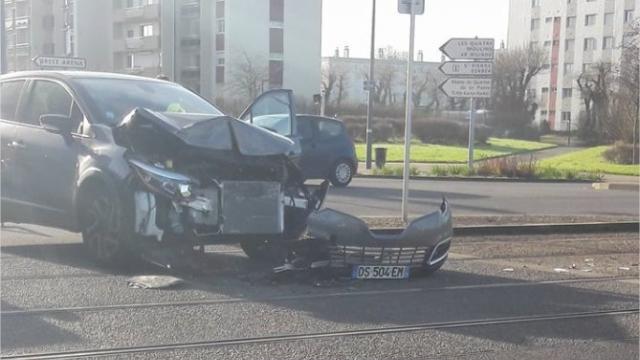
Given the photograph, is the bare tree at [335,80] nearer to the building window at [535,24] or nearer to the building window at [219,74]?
the building window at [219,74]

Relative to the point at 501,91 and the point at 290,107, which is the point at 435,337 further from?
the point at 501,91

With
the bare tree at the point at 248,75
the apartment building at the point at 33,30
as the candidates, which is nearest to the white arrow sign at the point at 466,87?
the bare tree at the point at 248,75

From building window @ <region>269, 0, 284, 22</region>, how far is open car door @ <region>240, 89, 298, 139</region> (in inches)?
1638

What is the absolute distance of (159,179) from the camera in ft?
22.0

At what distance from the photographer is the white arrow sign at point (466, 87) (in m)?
18.5

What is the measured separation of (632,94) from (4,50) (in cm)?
2576

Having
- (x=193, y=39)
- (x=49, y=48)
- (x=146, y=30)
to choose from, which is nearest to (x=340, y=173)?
(x=193, y=39)

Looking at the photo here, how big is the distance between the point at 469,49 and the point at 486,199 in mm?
3854

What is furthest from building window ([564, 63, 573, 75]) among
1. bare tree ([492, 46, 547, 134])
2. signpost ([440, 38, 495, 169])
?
signpost ([440, 38, 495, 169])

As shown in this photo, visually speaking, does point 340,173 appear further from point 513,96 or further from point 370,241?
point 513,96

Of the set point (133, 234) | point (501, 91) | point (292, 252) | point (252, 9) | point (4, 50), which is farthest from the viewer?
point (501, 91)

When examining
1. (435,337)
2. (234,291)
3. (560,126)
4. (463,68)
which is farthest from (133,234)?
(560,126)

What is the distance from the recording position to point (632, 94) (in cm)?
3447

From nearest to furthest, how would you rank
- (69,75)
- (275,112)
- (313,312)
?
(313,312)
(69,75)
(275,112)
